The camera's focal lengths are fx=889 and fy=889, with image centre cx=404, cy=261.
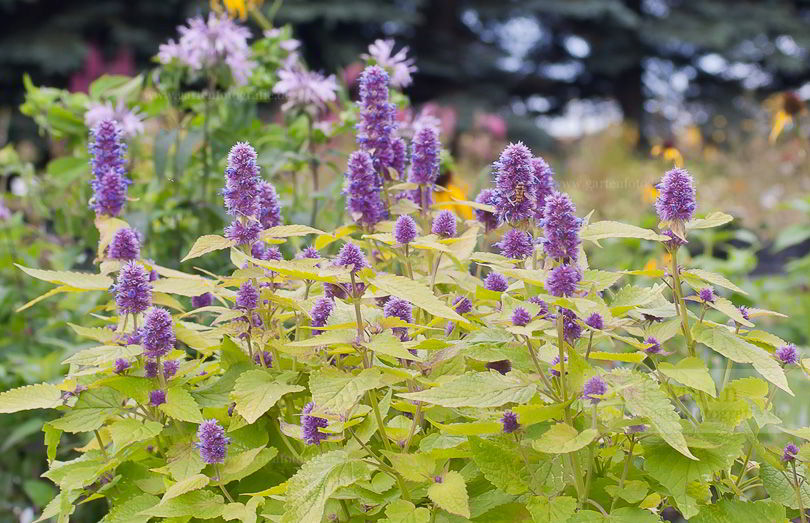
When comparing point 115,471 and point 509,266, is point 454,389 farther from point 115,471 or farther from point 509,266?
point 115,471

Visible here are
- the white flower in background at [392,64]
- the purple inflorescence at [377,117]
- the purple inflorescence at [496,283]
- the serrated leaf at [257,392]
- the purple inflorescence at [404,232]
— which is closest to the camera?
the serrated leaf at [257,392]

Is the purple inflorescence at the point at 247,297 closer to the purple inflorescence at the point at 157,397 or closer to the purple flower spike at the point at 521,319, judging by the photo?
the purple inflorescence at the point at 157,397

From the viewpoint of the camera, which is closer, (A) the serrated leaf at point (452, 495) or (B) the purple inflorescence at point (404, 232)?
(A) the serrated leaf at point (452, 495)

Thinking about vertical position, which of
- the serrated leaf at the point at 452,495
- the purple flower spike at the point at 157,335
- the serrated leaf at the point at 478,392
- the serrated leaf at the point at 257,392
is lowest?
the serrated leaf at the point at 452,495

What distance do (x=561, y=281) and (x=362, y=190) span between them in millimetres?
489

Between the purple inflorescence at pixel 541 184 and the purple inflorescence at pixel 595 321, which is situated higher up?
the purple inflorescence at pixel 541 184

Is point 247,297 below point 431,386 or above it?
above

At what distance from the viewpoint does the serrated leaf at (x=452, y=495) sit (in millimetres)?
1144

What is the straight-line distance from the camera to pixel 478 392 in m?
1.16

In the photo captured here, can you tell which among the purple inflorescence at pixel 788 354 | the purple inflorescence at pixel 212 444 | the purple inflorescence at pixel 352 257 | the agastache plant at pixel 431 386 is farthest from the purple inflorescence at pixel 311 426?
the purple inflorescence at pixel 788 354

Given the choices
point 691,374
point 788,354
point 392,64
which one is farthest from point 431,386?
point 392,64

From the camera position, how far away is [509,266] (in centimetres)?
133

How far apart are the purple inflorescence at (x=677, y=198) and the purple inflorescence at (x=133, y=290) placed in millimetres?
766

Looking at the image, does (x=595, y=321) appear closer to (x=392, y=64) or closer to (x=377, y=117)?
(x=377, y=117)
